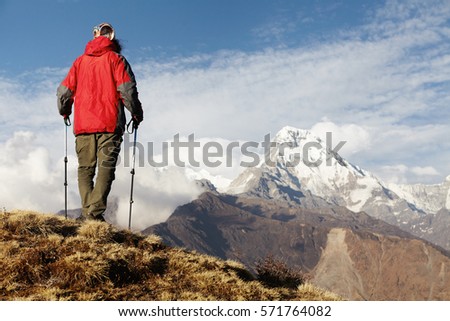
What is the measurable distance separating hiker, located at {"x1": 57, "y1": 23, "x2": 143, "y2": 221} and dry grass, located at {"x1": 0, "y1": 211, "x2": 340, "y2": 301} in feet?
3.92

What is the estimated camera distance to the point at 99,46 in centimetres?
1216

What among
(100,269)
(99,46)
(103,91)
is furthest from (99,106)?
(100,269)

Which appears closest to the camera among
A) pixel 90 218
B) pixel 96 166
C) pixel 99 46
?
pixel 99 46

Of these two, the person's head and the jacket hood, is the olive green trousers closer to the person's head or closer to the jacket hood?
the jacket hood

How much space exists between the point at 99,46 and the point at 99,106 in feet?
5.46

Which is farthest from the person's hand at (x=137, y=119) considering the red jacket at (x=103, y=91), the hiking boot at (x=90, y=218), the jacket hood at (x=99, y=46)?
the hiking boot at (x=90, y=218)

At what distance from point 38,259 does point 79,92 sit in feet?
16.5

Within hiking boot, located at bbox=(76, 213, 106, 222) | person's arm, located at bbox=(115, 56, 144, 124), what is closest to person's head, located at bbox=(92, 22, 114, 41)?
person's arm, located at bbox=(115, 56, 144, 124)

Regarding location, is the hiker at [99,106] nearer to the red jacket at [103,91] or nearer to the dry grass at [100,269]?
the red jacket at [103,91]

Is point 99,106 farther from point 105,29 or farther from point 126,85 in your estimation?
point 105,29
